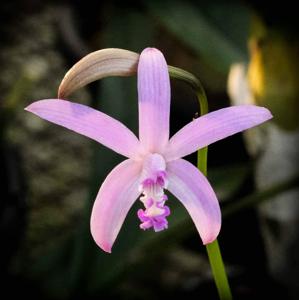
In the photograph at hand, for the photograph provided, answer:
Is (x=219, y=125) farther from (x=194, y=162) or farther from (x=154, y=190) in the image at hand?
(x=194, y=162)

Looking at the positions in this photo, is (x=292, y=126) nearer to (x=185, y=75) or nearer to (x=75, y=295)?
(x=75, y=295)

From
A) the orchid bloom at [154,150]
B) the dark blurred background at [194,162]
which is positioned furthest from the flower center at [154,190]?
the dark blurred background at [194,162]

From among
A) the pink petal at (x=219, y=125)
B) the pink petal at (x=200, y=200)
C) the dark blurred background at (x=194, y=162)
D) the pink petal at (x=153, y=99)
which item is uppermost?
the dark blurred background at (x=194, y=162)

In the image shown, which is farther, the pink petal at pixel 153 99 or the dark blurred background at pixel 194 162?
the dark blurred background at pixel 194 162

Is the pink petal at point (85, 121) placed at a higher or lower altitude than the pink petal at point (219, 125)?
higher

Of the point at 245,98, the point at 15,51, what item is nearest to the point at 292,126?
the point at 245,98

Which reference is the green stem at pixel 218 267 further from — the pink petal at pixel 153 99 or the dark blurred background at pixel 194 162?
the dark blurred background at pixel 194 162

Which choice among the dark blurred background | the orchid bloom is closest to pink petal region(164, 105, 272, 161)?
the orchid bloom
